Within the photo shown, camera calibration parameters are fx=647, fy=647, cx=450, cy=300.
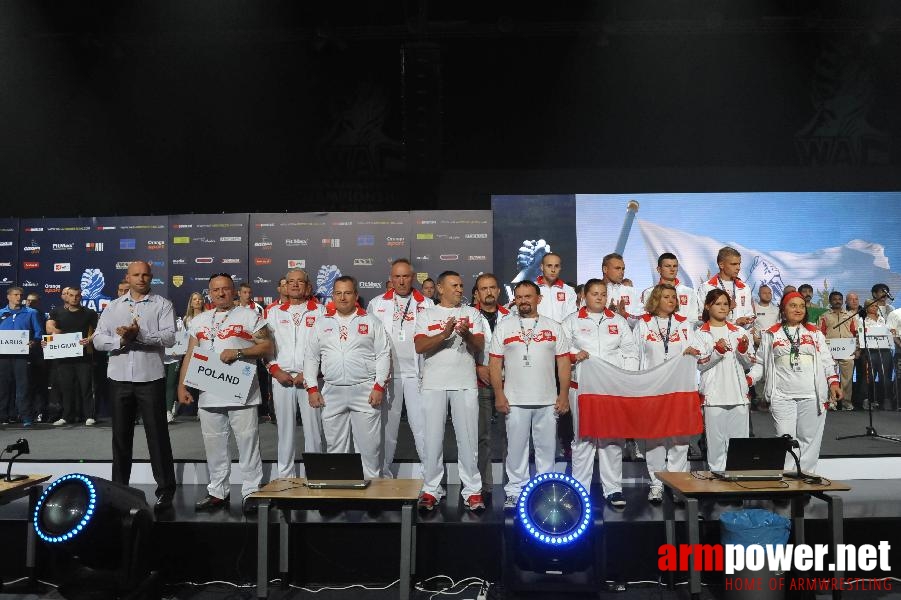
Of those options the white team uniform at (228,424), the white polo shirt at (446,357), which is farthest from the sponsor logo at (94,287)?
the white polo shirt at (446,357)

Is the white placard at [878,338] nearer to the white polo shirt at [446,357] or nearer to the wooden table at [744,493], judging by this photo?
the wooden table at [744,493]

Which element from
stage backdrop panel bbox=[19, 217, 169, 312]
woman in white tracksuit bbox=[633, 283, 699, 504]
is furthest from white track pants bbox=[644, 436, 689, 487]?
stage backdrop panel bbox=[19, 217, 169, 312]

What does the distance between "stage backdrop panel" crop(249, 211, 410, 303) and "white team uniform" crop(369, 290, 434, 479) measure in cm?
388

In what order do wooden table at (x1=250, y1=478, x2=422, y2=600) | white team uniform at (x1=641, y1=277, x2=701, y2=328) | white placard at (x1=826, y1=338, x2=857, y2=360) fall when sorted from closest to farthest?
1. wooden table at (x1=250, y1=478, x2=422, y2=600)
2. white team uniform at (x1=641, y1=277, x2=701, y2=328)
3. white placard at (x1=826, y1=338, x2=857, y2=360)

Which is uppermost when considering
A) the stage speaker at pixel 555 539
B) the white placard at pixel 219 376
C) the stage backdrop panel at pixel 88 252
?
the stage backdrop panel at pixel 88 252

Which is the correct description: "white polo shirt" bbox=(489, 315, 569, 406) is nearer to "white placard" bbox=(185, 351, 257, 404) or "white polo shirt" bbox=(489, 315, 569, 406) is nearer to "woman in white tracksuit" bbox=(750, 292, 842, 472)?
"woman in white tracksuit" bbox=(750, 292, 842, 472)

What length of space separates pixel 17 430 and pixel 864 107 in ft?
37.8

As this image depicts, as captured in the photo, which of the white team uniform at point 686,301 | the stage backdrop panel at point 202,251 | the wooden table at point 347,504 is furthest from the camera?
the stage backdrop panel at point 202,251

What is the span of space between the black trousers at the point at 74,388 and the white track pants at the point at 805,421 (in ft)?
25.2

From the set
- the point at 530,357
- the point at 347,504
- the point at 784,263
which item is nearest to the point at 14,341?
the point at 347,504

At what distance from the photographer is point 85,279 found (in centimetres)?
939

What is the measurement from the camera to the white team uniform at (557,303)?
5.56m

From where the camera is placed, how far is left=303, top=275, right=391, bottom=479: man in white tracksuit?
4.70 meters

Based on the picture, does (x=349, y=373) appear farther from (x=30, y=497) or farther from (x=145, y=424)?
(x=30, y=497)
